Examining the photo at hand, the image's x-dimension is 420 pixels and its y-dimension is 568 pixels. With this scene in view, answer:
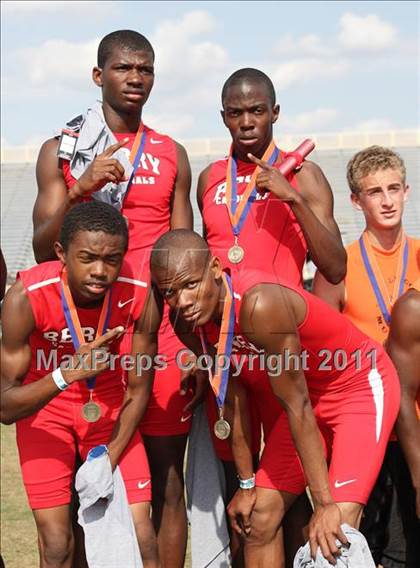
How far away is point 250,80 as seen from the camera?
15.1 ft

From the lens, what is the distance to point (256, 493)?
4328mm

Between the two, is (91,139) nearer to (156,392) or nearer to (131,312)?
(131,312)

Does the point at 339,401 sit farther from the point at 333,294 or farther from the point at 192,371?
the point at 192,371

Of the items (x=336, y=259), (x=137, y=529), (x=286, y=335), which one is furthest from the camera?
(x=336, y=259)

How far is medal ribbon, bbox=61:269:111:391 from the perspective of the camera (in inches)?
163

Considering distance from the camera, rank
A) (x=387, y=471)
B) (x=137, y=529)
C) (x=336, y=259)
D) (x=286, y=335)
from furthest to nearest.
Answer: (x=387, y=471), (x=336, y=259), (x=137, y=529), (x=286, y=335)

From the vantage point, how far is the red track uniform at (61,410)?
13.8 ft

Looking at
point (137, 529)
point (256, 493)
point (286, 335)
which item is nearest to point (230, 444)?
point (256, 493)

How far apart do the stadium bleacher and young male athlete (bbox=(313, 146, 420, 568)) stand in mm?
17964

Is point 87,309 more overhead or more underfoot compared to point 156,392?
more overhead

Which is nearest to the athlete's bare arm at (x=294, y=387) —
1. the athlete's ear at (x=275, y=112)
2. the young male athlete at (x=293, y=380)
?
the young male athlete at (x=293, y=380)

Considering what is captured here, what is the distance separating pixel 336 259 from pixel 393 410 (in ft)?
2.51

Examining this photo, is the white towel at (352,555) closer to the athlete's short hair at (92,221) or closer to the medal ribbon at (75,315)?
the medal ribbon at (75,315)

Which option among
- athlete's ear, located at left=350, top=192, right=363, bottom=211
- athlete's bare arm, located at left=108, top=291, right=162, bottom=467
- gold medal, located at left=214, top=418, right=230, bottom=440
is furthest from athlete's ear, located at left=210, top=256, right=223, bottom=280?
athlete's ear, located at left=350, top=192, right=363, bottom=211
